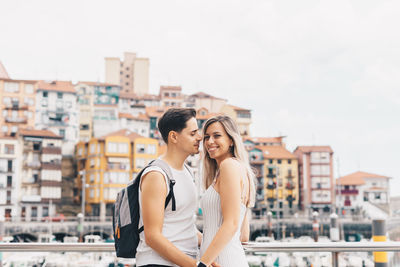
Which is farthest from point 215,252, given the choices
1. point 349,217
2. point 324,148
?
point 324,148

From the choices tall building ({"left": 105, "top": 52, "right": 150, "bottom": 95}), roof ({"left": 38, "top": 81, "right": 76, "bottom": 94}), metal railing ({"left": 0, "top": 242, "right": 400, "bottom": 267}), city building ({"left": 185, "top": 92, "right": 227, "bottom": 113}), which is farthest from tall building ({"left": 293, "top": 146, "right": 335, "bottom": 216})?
metal railing ({"left": 0, "top": 242, "right": 400, "bottom": 267})

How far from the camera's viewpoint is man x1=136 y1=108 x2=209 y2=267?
6.77ft

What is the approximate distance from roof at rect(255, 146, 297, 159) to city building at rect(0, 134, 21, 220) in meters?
24.4

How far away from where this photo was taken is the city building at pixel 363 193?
5425 centimetres

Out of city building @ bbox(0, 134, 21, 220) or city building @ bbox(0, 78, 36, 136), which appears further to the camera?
city building @ bbox(0, 78, 36, 136)

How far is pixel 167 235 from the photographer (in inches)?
84.4

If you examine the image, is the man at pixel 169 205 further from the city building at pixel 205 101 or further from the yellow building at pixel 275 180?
the city building at pixel 205 101

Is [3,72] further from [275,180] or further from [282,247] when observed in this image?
[282,247]

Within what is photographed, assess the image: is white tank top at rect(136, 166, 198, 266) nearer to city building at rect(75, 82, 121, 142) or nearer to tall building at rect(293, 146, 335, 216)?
city building at rect(75, 82, 121, 142)

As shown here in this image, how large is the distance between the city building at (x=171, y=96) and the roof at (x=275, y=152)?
14.6 metres

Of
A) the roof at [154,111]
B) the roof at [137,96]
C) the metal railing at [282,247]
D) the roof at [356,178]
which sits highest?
the roof at [137,96]

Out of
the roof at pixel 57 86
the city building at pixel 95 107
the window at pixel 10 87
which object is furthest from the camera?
the city building at pixel 95 107

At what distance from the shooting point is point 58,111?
4984 centimetres

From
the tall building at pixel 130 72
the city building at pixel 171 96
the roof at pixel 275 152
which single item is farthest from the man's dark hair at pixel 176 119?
the tall building at pixel 130 72
